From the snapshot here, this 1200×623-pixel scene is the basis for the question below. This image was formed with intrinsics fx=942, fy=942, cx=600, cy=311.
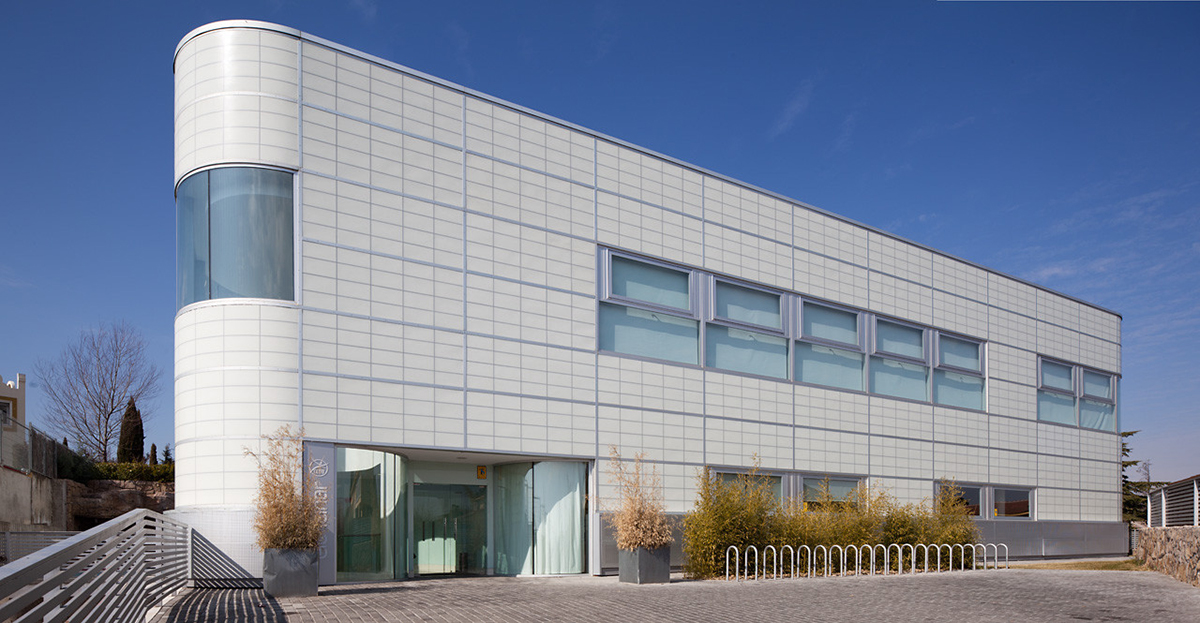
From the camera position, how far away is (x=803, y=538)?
65.9ft

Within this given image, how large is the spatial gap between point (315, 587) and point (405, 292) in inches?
228

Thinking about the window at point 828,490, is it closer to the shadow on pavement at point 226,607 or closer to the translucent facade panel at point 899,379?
the translucent facade panel at point 899,379

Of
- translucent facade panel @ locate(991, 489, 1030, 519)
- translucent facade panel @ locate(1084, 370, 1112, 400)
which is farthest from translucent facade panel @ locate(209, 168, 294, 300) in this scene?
translucent facade panel @ locate(1084, 370, 1112, 400)

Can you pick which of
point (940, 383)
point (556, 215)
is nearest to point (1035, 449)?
point (940, 383)

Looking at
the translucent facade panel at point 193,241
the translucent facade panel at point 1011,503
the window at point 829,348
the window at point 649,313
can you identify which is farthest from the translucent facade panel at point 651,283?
the translucent facade panel at point 1011,503

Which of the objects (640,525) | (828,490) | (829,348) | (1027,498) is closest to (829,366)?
(829,348)

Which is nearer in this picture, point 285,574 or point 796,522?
point 285,574

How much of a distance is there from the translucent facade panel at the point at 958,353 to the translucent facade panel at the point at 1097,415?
7198mm

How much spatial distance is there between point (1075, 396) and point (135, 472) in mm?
34306

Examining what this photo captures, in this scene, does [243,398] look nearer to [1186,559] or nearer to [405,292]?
[405,292]

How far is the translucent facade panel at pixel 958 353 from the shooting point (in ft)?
96.3

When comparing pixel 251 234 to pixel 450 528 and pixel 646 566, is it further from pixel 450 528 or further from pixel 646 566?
pixel 646 566

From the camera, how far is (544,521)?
65.1 ft

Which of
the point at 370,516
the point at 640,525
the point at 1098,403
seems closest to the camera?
the point at 640,525
